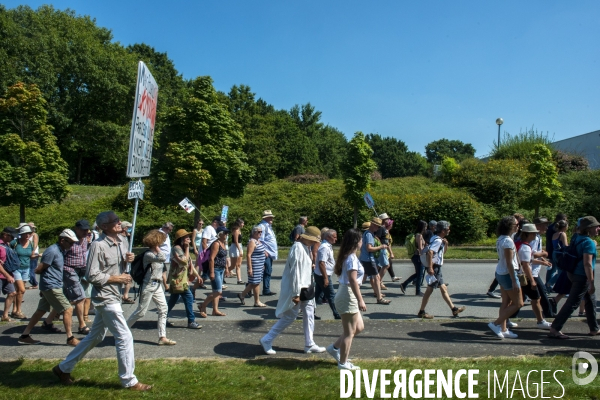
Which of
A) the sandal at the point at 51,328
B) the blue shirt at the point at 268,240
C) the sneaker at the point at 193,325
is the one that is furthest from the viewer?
the blue shirt at the point at 268,240

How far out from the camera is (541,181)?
65.6 feet

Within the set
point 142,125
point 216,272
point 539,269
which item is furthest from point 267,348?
point 539,269

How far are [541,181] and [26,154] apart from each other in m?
19.3

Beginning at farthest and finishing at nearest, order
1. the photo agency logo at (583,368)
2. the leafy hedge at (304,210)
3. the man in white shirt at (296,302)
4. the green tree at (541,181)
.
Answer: the leafy hedge at (304,210) → the green tree at (541,181) → the man in white shirt at (296,302) → the photo agency logo at (583,368)

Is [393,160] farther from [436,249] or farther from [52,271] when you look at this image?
[52,271]

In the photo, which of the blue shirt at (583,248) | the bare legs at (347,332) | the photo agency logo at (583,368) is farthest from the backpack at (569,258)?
the bare legs at (347,332)

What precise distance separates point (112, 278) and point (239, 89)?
43217mm

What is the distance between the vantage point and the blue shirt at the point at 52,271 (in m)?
7.06

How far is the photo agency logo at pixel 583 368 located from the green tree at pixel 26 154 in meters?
18.7

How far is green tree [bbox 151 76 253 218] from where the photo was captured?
1878cm

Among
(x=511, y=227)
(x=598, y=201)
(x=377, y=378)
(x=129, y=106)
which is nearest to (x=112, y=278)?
(x=377, y=378)

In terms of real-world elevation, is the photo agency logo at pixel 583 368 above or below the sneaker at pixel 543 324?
below

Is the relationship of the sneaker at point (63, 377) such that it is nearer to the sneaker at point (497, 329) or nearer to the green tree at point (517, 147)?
the sneaker at point (497, 329)

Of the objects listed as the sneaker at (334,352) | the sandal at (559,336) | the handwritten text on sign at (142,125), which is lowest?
the sneaker at (334,352)
